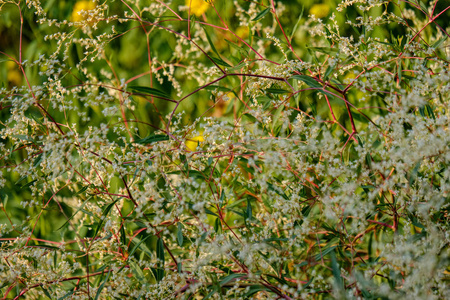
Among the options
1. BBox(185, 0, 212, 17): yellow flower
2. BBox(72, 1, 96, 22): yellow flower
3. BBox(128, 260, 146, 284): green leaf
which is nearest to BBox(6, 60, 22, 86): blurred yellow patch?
BBox(72, 1, 96, 22): yellow flower

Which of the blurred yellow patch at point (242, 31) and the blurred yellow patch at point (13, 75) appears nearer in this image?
the blurred yellow patch at point (242, 31)

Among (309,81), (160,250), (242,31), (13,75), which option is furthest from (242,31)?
(13,75)

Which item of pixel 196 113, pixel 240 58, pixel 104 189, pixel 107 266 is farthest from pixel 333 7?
pixel 107 266

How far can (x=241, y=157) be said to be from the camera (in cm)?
95

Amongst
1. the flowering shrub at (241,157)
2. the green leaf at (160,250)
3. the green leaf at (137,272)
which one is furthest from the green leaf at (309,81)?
the green leaf at (137,272)

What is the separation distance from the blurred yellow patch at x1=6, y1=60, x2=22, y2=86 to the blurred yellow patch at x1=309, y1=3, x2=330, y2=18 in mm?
1121

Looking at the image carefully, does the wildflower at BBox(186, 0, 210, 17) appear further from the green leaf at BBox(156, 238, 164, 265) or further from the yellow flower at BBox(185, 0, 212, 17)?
the green leaf at BBox(156, 238, 164, 265)

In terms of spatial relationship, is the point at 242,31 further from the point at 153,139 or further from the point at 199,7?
the point at 153,139

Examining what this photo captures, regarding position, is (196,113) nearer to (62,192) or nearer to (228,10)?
(228,10)

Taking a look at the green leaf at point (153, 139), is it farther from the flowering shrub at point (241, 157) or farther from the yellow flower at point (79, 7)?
the yellow flower at point (79, 7)

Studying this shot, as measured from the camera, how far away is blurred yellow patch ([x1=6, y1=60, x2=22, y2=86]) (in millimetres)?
1526

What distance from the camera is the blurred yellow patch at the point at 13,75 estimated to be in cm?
153

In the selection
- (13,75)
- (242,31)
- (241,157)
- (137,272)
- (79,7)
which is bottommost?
(137,272)

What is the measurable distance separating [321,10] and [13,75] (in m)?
1.17
